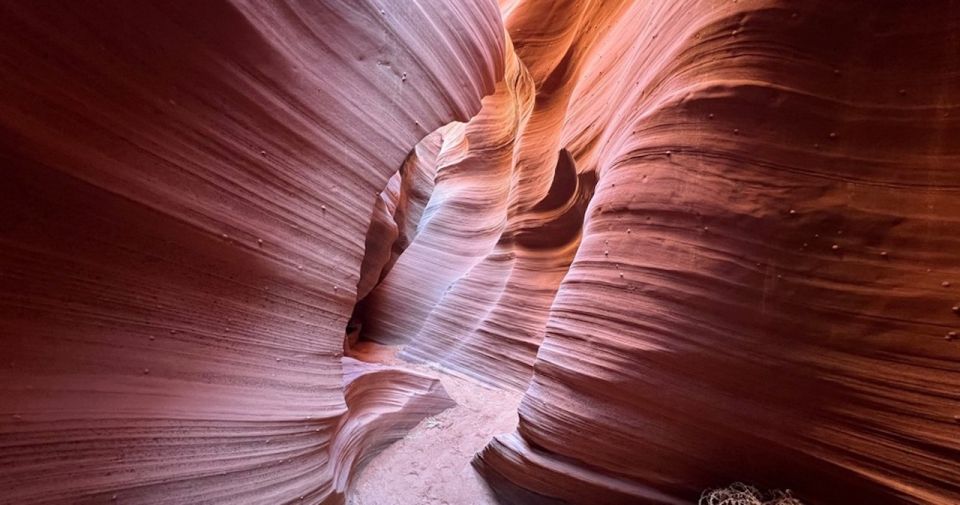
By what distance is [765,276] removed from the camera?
1.47 metres

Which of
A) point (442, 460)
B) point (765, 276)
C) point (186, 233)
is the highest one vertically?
point (765, 276)

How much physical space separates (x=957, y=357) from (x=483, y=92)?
261 centimetres

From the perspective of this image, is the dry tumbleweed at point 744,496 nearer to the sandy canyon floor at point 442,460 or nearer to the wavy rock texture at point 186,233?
the sandy canyon floor at point 442,460

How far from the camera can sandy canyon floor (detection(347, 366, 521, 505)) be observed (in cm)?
234

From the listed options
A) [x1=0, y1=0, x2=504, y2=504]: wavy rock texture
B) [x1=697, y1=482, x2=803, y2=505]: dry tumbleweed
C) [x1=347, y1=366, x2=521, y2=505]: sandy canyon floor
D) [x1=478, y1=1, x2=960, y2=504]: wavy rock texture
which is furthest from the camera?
[x1=347, y1=366, x2=521, y2=505]: sandy canyon floor

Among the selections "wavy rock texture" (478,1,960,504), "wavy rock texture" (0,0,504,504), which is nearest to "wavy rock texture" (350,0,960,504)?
"wavy rock texture" (478,1,960,504)

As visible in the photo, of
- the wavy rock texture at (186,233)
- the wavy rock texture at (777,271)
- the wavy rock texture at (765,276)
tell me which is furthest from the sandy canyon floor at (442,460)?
the wavy rock texture at (777,271)

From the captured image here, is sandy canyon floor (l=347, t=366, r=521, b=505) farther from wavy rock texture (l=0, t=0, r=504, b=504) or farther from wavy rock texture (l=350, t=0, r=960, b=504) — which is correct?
wavy rock texture (l=0, t=0, r=504, b=504)

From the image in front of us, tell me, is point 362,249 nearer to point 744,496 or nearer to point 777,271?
point 777,271

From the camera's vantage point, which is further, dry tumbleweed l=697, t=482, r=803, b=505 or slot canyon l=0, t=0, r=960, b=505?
dry tumbleweed l=697, t=482, r=803, b=505

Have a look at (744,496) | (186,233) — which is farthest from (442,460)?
(186,233)

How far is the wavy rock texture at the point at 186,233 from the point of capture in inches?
37.3

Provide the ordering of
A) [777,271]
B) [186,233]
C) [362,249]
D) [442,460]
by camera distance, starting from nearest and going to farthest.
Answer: [186,233]
[777,271]
[362,249]
[442,460]

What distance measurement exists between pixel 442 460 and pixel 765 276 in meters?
2.25
